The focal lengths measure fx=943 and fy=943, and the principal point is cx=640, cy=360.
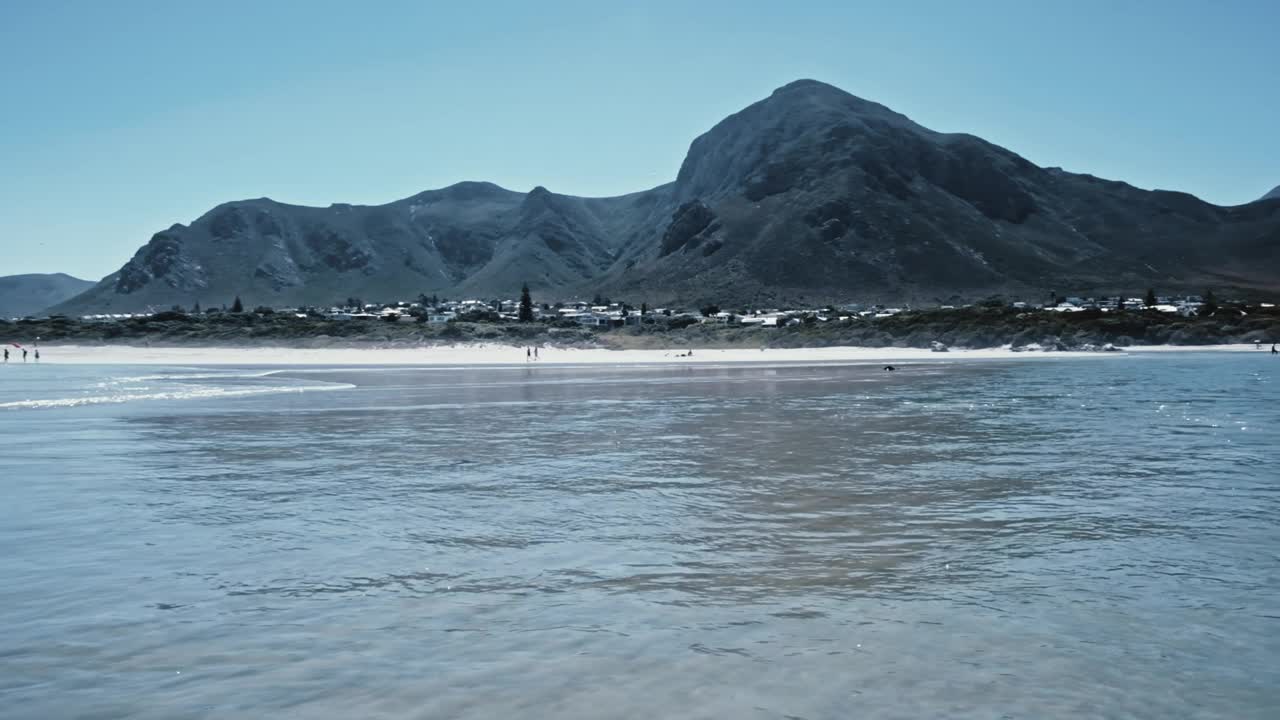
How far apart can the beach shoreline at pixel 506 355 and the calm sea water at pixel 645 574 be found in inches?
2451

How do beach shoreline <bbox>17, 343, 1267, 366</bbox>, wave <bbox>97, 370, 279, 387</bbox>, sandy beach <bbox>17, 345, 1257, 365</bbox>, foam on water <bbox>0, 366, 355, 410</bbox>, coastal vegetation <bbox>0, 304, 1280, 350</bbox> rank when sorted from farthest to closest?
coastal vegetation <bbox>0, 304, 1280, 350</bbox>
sandy beach <bbox>17, 345, 1257, 365</bbox>
beach shoreline <bbox>17, 343, 1267, 366</bbox>
wave <bbox>97, 370, 279, 387</bbox>
foam on water <bbox>0, 366, 355, 410</bbox>

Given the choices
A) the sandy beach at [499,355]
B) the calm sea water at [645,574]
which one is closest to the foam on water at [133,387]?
the calm sea water at [645,574]

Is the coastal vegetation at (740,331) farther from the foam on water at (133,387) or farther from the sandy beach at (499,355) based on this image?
the foam on water at (133,387)

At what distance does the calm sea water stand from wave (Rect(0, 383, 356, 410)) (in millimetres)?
16254

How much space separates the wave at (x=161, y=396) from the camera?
1604 inches

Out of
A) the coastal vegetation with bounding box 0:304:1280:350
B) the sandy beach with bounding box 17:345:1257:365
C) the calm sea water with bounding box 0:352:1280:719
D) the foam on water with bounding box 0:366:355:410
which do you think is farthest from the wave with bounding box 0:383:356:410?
the coastal vegetation with bounding box 0:304:1280:350

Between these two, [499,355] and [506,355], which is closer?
[506,355]

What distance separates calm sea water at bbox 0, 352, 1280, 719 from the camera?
8.13 metres

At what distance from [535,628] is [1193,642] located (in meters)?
6.52

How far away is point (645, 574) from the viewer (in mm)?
11875

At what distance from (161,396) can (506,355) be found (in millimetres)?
57351

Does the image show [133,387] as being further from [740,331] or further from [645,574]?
[740,331]

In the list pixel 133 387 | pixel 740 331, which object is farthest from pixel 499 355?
pixel 133 387

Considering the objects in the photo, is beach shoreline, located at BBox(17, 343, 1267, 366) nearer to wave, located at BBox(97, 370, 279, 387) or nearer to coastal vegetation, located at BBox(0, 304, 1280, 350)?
coastal vegetation, located at BBox(0, 304, 1280, 350)
